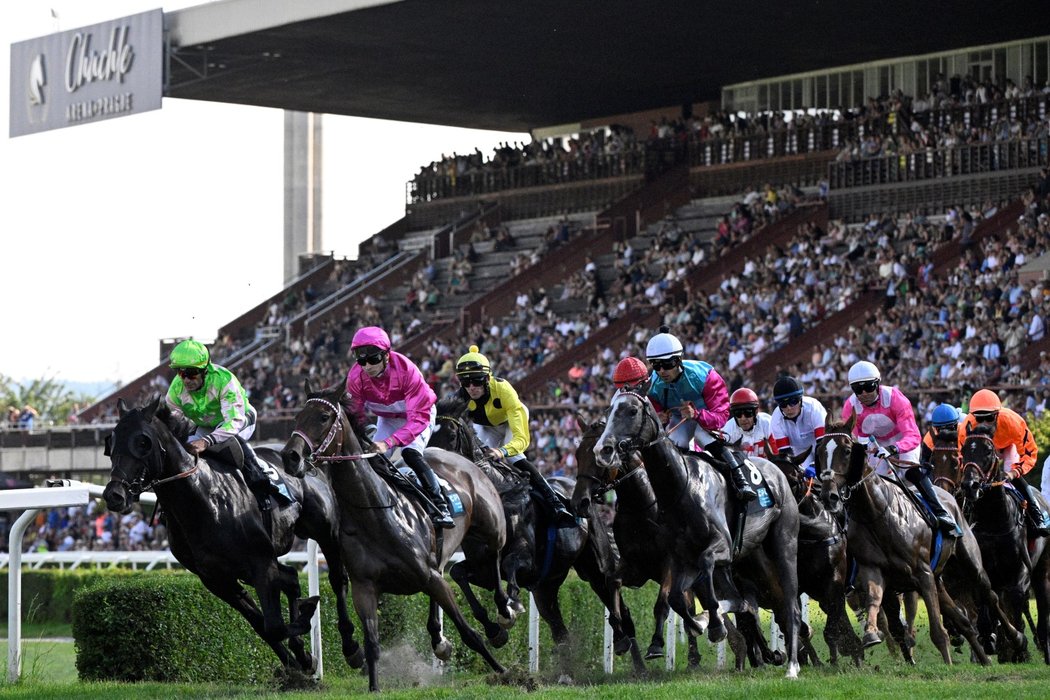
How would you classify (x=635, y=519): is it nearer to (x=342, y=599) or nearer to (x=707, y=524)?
(x=707, y=524)

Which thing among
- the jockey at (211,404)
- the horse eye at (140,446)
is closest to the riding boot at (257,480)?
the jockey at (211,404)

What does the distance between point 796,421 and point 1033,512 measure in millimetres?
2218

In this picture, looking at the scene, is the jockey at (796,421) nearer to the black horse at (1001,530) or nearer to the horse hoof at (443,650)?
the black horse at (1001,530)

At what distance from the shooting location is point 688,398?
36.5ft

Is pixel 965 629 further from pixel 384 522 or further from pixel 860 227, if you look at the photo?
pixel 860 227

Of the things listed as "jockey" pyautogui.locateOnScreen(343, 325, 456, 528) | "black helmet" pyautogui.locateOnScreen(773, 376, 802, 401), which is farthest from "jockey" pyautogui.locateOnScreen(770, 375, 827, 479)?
"jockey" pyautogui.locateOnScreen(343, 325, 456, 528)

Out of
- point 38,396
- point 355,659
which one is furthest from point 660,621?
point 38,396

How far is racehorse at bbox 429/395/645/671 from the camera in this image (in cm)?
1143

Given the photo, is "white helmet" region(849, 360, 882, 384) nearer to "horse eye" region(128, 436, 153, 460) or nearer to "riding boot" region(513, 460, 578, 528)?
"riding boot" region(513, 460, 578, 528)

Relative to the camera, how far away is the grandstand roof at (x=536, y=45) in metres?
30.7

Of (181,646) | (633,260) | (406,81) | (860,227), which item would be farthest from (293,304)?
(181,646)

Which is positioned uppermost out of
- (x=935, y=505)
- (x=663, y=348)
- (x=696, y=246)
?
(x=696, y=246)

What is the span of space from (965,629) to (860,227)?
57.7 ft

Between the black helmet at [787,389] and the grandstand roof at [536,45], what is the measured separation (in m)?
19.6
